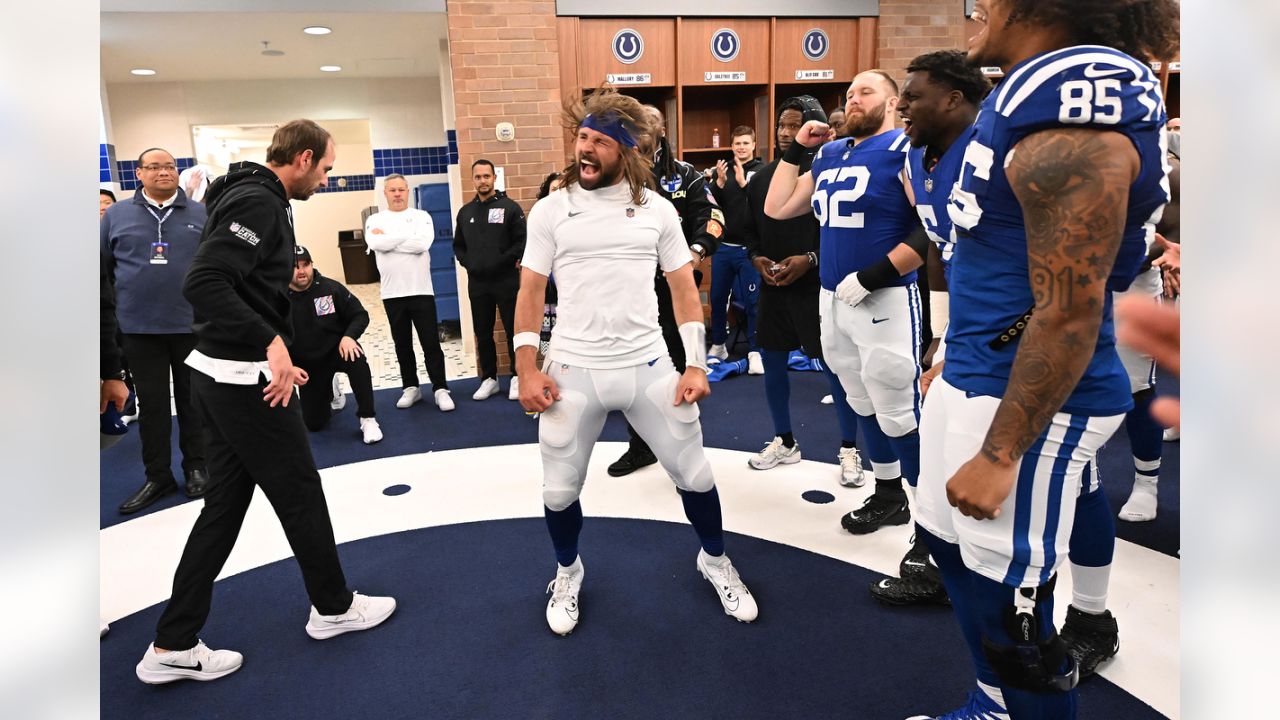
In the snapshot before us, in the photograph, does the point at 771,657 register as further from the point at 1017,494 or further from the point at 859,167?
the point at 859,167

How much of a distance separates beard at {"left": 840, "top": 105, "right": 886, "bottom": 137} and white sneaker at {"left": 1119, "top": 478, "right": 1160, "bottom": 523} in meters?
1.75

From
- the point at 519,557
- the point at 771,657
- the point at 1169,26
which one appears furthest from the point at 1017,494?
the point at 519,557

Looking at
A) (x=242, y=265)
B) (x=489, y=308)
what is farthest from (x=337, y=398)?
(x=242, y=265)

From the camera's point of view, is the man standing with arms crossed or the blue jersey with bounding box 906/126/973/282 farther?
the man standing with arms crossed

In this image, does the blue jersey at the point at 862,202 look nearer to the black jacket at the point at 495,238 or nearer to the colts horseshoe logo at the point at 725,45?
the black jacket at the point at 495,238

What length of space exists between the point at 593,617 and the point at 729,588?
45 cm

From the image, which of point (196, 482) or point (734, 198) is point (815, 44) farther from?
point (196, 482)

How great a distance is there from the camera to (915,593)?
8.11 ft

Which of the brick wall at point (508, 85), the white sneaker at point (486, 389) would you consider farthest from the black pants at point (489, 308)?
the brick wall at point (508, 85)

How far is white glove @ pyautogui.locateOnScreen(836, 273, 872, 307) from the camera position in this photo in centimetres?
258

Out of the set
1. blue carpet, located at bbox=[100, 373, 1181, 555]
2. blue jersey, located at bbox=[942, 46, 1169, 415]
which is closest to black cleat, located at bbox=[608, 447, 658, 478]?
blue carpet, located at bbox=[100, 373, 1181, 555]

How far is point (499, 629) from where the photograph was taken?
248cm

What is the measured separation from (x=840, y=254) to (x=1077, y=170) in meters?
1.61

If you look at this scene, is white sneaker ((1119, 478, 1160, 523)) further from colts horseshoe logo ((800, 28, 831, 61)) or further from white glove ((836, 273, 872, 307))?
colts horseshoe logo ((800, 28, 831, 61))
